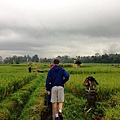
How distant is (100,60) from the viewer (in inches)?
3900

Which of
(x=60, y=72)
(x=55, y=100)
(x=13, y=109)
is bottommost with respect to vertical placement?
(x=13, y=109)

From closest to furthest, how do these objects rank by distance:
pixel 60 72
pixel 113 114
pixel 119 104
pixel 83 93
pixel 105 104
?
pixel 113 114 → pixel 60 72 → pixel 119 104 → pixel 105 104 → pixel 83 93

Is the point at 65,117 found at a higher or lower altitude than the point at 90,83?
lower

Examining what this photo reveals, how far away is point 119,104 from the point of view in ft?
23.2

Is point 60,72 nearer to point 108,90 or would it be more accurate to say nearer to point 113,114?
point 113,114

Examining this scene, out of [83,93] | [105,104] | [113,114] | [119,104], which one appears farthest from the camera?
[83,93]

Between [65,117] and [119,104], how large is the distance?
1.75m

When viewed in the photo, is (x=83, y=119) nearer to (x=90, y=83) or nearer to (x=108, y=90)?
(x=90, y=83)

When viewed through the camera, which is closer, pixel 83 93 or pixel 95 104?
pixel 95 104

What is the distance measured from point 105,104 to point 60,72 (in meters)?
2.14

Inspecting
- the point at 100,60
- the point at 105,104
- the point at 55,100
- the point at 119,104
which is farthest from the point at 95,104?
the point at 100,60

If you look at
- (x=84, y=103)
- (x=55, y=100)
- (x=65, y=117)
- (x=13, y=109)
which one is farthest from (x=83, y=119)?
(x=13, y=109)

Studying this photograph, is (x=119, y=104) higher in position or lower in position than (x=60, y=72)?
lower

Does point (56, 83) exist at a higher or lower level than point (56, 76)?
lower
